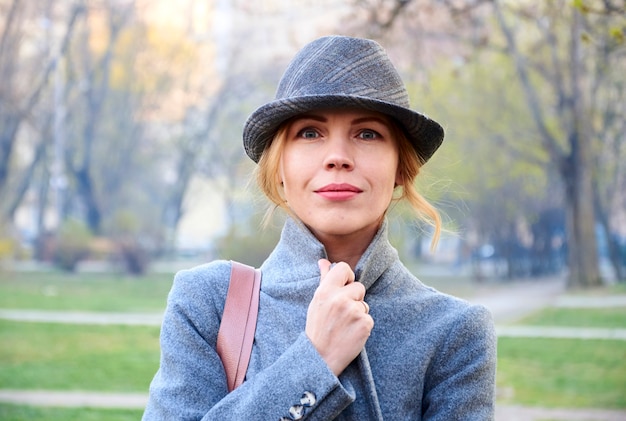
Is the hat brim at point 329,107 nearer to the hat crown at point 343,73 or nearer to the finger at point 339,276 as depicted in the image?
the hat crown at point 343,73

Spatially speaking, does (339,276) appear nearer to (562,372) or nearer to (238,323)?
(238,323)

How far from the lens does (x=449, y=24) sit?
58.9ft

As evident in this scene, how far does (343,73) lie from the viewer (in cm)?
206

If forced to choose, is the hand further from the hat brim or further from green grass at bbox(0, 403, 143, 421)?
green grass at bbox(0, 403, 143, 421)

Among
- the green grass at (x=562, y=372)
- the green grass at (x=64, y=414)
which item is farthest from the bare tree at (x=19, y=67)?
the green grass at (x=64, y=414)

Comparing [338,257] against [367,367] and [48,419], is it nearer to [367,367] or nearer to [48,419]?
[367,367]

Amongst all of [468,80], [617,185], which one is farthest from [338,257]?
[617,185]

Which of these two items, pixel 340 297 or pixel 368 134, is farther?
pixel 368 134

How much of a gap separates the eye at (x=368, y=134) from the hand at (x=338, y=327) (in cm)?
35

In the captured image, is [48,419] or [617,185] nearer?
[48,419]

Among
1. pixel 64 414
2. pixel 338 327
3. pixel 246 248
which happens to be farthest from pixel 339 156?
pixel 246 248

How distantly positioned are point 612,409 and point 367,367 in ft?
25.1

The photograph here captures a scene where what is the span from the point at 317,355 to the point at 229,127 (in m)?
35.7

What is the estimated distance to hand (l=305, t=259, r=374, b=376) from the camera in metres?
1.95
